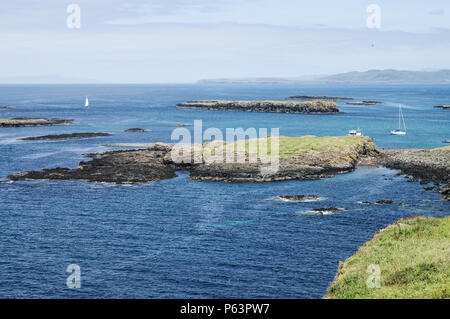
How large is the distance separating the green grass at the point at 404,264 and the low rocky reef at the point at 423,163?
91.4 ft

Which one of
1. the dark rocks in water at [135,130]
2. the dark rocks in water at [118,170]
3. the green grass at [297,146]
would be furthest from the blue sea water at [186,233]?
the dark rocks in water at [135,130]

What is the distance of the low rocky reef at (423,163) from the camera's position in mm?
82062

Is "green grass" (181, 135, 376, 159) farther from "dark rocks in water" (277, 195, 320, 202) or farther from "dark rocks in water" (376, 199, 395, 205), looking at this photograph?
"dark rocks in water" (376, 199, 395, 205)

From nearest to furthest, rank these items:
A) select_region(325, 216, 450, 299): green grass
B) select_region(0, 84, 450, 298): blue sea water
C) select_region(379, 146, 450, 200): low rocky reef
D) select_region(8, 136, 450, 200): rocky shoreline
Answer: select_region(325, 216, 450, 299): green grass, select_region(0, 84, 450, 298): blue sea water, select_region(379, 146, 450, 200): low rocky reef, select_region(8, 136, 450, 200): rocky shoreline

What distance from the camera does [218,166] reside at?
89.8 meters

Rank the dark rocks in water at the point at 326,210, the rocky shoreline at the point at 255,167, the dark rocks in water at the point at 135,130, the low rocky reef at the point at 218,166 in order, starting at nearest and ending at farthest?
1. the dark rocks in water at the point at 326,210
2. the rocky shoreline at the point at 255,167
3. the low rocky reef at the point at 218,166
4. the dark rocks in water at the point at 135,130

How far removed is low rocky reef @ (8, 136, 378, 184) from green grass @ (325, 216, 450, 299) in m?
37.1

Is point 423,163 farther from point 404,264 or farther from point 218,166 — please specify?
point 404,264

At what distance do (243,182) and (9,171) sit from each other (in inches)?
1610

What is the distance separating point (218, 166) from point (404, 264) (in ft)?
175

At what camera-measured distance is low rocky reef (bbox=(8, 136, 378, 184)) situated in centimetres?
8444

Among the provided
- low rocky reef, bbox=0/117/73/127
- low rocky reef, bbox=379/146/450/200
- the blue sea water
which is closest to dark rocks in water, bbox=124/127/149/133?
low rocky reef, bbox=0/117/73/127

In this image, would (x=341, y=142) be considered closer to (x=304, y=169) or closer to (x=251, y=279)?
(x=304, y=169)

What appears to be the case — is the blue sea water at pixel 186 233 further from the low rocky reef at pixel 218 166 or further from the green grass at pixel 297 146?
the green grass at pixel 297 146
